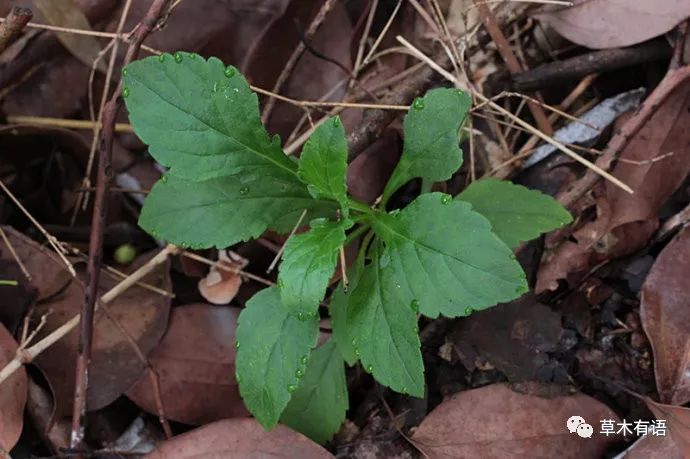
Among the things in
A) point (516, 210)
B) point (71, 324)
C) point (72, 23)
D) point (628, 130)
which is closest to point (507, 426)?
point (516, 210)

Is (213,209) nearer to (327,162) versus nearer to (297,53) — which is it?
(327,162)

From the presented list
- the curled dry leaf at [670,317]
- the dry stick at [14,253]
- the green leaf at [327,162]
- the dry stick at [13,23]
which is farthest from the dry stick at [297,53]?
the curled dry leaf at [670,317]

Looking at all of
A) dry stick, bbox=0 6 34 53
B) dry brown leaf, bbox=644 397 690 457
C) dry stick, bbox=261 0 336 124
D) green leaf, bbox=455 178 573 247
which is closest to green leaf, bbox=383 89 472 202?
green leaf, bbox=455 178 573 247

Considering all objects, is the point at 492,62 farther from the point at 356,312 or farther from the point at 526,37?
the point at 356,312

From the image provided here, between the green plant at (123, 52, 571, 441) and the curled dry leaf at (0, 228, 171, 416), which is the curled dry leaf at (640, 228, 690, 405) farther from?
the curled dry leaf at (0, 228, 171, 416)

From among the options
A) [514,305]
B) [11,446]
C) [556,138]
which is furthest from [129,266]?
[556,138]
